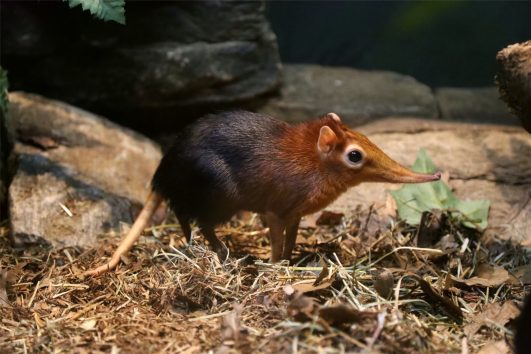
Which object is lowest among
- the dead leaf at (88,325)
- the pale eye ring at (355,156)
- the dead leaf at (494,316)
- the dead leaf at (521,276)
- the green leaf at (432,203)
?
the dead leaf at (88,325)

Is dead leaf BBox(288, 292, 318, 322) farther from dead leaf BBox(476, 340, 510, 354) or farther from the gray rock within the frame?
the gray rock

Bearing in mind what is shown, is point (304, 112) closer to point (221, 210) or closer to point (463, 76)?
point (463, 76)

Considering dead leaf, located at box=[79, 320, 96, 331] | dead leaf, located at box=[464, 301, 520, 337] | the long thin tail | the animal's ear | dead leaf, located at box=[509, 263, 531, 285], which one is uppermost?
the animal's ear

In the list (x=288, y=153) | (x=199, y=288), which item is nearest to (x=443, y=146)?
(x=288, y=153)

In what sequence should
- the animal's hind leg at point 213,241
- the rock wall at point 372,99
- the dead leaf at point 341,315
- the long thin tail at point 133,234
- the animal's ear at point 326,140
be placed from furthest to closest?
the rock wall at point 372,99
the animal's hind leg at point 213,241
the long thin tail at point 133,234
the animal's ear at point 326,140
the dead leaf at point 341,315

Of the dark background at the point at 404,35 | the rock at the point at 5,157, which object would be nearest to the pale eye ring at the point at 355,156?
the dark background at the point at 404,35

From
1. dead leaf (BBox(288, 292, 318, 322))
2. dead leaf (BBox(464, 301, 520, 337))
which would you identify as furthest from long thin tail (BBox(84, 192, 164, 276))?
dead leaf (BBox(464, 301, 520, 337))

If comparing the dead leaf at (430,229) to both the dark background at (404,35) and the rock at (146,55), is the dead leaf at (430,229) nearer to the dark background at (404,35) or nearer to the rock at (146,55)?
the dark background at (404,35)

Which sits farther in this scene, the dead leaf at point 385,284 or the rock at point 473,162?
the rock at point 473,162
